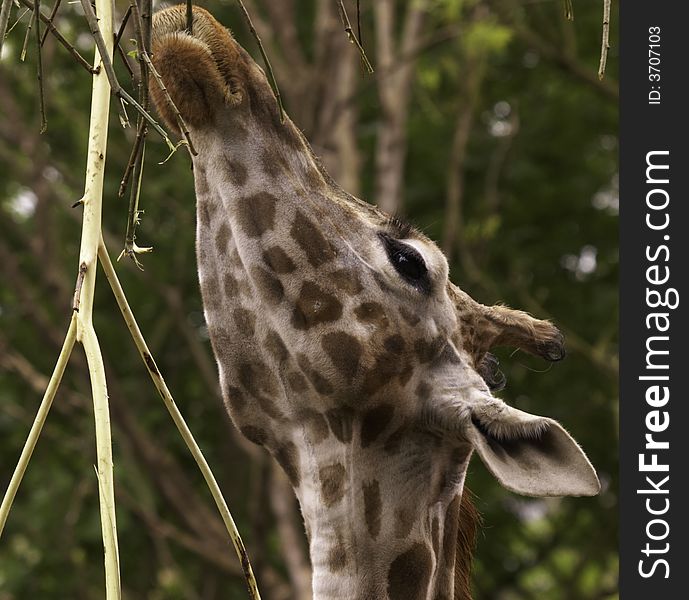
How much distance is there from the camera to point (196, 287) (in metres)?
9.99

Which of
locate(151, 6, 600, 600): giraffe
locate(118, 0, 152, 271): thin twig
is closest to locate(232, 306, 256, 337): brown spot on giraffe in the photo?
locate(151, 6, 600, 600): giraffe

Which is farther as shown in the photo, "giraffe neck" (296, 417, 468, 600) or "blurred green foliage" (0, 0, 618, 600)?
"blurred green foliage" (0, 0, 618, 600)

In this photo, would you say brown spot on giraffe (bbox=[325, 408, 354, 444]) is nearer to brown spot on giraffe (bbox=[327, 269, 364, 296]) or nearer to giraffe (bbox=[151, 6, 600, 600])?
giraffe (bbox=[151, 6, 600, 600])

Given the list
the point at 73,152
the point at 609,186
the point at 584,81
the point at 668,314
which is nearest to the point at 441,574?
the point at 668,314

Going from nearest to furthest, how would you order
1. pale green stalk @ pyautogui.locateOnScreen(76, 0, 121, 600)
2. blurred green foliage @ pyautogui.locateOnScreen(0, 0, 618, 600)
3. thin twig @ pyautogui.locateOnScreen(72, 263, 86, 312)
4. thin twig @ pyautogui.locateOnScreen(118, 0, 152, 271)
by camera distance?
pale green stalk @ pyautogui.locateOnScreen(76, 0, 121, 600), thin twig @ pyautogui.locateOnScreen(72, 263, 86, 312), thin twig @ pyautogui.locateOnScreen(118, 0, 152, 271), blurred green foliage @ pyautogui.locateOnScreen(0, 0, 618, 600)

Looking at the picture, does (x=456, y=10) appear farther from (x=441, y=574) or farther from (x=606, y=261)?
(x=441, y=574)

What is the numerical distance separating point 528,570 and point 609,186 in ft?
12.4

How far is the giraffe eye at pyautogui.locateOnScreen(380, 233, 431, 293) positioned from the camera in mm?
3043

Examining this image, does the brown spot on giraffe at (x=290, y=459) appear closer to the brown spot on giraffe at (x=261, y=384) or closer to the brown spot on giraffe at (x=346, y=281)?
the brown spot on giraffe at (x=261, y=384)

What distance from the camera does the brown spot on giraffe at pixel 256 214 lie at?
115 inches

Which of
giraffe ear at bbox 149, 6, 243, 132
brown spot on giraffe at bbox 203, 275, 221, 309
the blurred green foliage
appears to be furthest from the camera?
the blurred green foliage

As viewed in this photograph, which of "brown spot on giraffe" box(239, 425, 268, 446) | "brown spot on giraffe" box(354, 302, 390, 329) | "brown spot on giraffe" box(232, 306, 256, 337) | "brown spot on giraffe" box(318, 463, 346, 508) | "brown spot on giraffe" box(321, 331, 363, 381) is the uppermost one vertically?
"brown spot on giraffe" box(354, 302, 390, 329)

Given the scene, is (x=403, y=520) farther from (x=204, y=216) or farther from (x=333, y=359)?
(x=204, y=216)

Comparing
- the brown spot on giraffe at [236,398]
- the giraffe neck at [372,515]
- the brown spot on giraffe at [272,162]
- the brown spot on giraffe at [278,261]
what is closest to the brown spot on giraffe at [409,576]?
the giraffe neck at [372,515]
